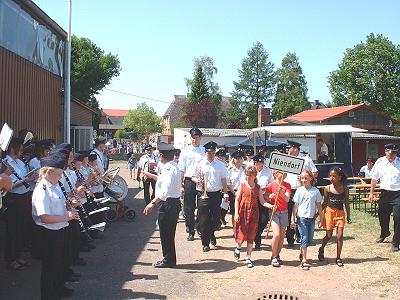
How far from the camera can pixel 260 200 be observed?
792cm

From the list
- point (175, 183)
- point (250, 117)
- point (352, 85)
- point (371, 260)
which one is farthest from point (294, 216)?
point (250, 117)

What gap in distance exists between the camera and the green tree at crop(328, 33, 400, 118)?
51.6m

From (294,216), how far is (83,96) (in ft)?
150

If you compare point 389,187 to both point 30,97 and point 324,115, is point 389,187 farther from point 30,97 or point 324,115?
point 324,115

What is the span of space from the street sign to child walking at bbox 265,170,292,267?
20 cm

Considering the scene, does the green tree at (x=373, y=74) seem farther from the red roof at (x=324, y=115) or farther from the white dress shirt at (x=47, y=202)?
the white dress shirt at (x=47, y=202)

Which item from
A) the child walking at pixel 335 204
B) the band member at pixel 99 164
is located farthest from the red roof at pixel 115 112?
the child walking at pixel 335 204

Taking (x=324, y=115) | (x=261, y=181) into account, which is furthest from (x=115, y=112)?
(x=261, y=181)

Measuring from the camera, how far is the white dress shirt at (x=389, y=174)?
355 inches

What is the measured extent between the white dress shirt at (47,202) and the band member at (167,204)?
7.22 feet

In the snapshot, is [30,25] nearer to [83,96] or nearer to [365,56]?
[83,96]

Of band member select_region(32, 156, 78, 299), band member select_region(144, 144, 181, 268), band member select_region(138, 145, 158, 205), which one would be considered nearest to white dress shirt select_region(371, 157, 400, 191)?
band member select_region(144, 144, 181, 268)

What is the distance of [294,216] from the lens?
805cm

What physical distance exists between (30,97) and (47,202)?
826 cm
